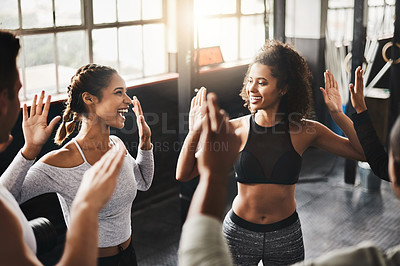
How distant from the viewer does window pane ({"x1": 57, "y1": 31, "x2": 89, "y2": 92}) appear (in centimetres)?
401

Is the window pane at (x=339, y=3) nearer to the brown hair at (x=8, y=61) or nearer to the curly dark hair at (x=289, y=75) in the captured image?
the curly dark hair at (x=289, y=75)

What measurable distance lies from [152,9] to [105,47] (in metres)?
0.67

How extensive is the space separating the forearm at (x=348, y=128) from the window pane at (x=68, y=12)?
243cm

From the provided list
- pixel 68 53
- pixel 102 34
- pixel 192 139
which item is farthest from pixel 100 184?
pixel 102 34

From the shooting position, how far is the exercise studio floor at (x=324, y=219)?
13.2ft

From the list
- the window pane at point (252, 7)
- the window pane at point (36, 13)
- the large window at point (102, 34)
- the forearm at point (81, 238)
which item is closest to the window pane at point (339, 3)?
the window pane at point (252, 7)

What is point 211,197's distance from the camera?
1.09 meters

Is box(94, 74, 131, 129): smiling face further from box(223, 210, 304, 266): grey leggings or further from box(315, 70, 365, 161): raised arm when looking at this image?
box(315, 70, 365, 161): raised arm

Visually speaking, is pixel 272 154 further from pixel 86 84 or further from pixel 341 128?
pixel 86 84

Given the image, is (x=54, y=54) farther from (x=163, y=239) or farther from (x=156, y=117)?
(x=163, y=239)

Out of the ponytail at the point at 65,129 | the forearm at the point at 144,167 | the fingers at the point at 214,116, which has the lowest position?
the forearm at the point at 144,167

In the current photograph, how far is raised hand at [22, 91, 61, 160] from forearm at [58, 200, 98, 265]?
34.2 inches

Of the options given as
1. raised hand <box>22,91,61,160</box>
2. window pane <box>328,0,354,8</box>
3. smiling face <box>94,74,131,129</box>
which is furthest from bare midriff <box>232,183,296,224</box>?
window pane <box>328,0,354,8</box>

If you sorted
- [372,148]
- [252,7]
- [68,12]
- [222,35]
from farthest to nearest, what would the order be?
[252,7]
[222,35]
[68,12]
[372,148]
